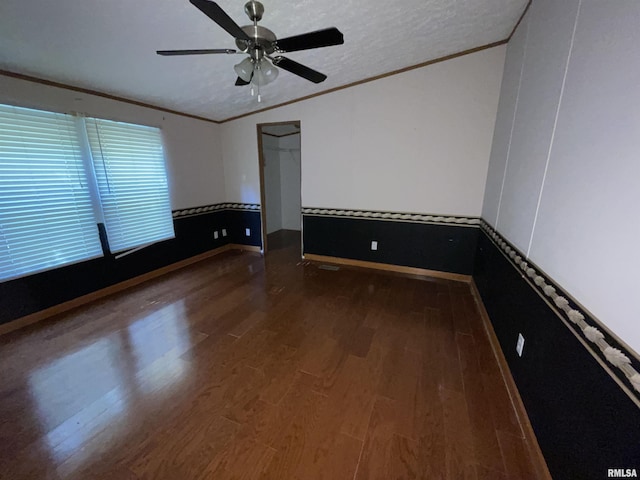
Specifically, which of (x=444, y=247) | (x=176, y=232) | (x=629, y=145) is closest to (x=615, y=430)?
(x=629, y=145)

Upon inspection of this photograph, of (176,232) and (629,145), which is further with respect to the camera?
(176,232)

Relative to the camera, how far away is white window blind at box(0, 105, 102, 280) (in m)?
2.09

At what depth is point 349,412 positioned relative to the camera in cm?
144

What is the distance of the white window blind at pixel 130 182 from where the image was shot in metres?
2.74

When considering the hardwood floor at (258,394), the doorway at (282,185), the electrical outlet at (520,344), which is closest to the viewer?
the hardwood floor at (258,394)

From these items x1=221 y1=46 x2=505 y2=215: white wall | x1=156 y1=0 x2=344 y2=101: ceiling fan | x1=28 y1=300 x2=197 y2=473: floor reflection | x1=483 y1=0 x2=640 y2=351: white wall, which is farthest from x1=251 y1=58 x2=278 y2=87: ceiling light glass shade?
x1=28 y1=300 x2=197 y2=473: floor reflection

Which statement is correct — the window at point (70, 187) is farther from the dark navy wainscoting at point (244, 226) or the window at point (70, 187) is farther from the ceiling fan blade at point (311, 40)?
the ceiling fan blade at point (311, 40)

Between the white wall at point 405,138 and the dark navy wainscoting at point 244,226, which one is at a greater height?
the white wall at point 405,138

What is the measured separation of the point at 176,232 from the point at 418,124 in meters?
3.69

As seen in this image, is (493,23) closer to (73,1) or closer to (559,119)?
(559,119)

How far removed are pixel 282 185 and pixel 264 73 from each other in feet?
13.9

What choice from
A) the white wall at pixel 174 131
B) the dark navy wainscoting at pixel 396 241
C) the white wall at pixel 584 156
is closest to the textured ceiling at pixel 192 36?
the white wall at pixel 174 131

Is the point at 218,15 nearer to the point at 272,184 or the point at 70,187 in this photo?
the point at 70,187

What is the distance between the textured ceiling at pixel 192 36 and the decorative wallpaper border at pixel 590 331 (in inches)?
82.3
